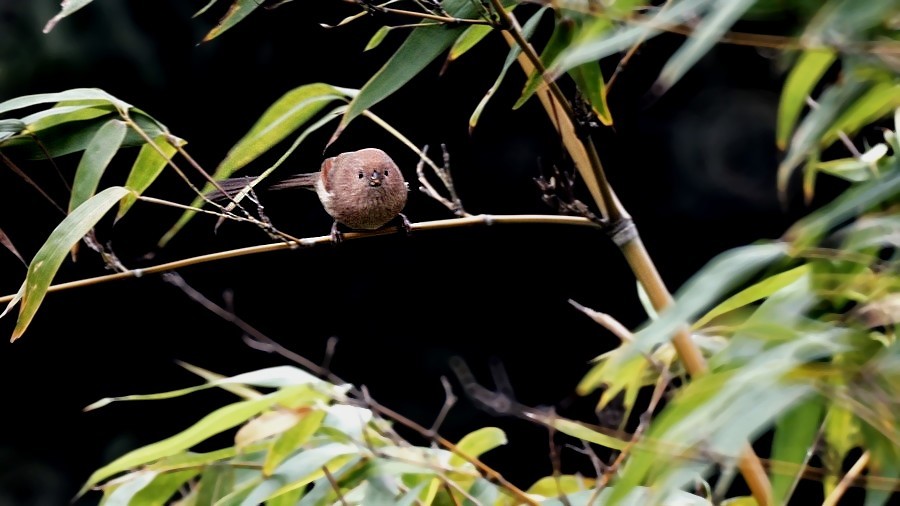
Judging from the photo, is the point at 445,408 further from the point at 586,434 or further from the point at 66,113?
the point at 66,113

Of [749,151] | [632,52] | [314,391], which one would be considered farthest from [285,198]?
[632,52]

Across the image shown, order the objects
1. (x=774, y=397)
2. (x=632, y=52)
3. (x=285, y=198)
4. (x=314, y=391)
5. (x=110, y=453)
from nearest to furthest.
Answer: (x=774, y=397) < (x=632, y=52) < (x=314, y=391) < (x=285, y=198) < (x=110, y=453)

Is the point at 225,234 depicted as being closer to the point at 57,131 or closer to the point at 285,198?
the point at 285,198

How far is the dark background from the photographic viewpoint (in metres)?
2.18

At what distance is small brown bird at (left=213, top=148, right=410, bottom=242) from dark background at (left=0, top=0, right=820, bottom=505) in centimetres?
60

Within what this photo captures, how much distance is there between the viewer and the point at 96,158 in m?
0.99

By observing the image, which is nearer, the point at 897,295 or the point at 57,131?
the point at 897,295

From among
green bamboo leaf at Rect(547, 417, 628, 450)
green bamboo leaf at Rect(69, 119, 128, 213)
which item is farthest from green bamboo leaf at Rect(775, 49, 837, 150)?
green bamboo leaf at Rect(69, 119, 128, 213)

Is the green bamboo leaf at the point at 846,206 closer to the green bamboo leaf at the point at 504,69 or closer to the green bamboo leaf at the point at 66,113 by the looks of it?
the green bamboo leaf at the point at 504,69

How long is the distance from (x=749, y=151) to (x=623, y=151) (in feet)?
0.84

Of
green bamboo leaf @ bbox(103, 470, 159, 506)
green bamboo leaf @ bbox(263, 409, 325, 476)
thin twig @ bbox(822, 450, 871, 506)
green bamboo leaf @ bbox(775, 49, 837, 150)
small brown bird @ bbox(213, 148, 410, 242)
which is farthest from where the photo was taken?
small brown bird @ bbox(213, 148, 410, 242)

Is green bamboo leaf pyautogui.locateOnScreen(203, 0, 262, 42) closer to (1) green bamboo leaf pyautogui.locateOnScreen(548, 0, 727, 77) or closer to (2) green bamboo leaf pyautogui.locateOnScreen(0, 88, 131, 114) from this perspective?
(2) green bamboo leaf pyautogui.locateOnScreen(0, 88, 131, 114)

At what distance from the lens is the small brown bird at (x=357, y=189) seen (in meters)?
1.40

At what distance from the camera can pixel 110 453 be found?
7.92ft
